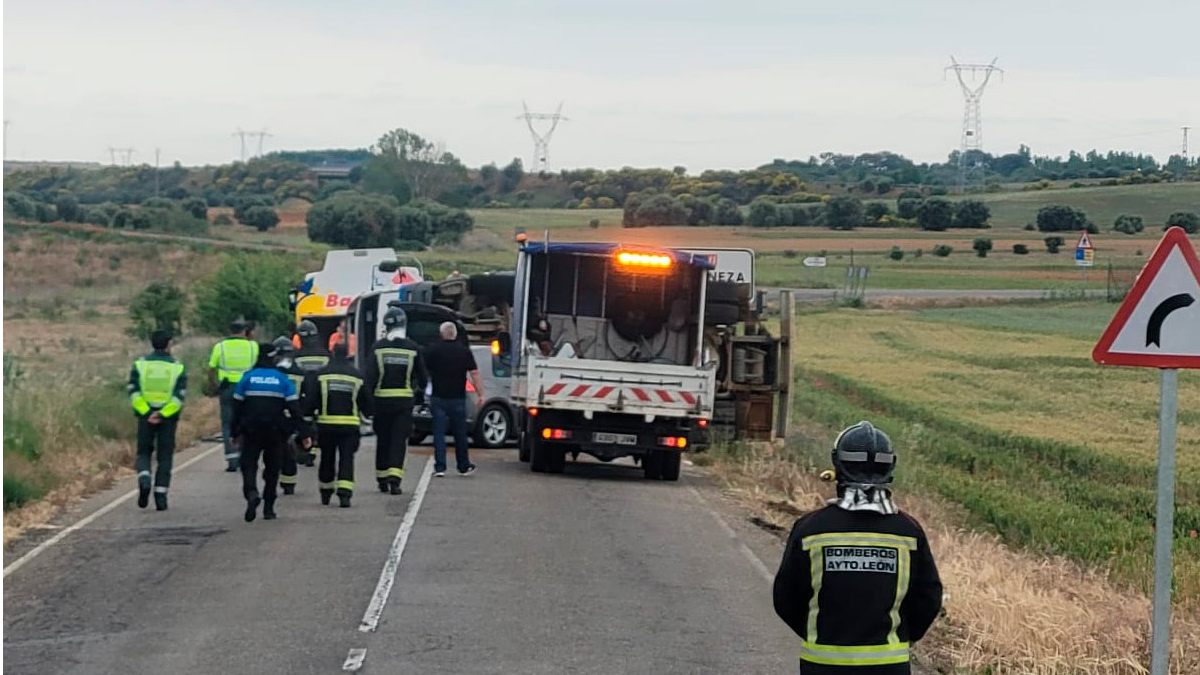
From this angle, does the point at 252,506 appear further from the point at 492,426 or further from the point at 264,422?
the point at 492,426

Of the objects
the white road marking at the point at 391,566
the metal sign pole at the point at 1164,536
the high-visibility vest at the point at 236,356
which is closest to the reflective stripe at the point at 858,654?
the metal sign pole at the point at 1164,536

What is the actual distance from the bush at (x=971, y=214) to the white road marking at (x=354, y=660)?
2111 inches

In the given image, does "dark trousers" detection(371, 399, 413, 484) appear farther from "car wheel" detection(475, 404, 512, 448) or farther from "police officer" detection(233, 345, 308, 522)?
"car wheel" detection(475, 404, 512, 448)

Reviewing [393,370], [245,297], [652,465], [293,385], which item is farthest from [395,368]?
[245,297]

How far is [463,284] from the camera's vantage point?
2711 cm

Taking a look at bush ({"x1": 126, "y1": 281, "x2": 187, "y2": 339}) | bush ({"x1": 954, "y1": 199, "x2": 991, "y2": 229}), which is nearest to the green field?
bush ({"x1": 954, "y1": 199, "x2": 991, "y2": 229})

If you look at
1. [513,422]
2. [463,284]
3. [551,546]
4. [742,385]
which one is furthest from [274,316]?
[551,546]

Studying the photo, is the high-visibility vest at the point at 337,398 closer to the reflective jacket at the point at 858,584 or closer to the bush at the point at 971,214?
the reflective jacket at the point at 858,584

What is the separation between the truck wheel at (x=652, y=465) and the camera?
20.1 m

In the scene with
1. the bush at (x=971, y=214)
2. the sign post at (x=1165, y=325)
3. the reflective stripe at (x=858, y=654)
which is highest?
the bush at (x=971, y=214)

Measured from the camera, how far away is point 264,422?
592 inches

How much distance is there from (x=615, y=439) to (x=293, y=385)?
5.33 meters

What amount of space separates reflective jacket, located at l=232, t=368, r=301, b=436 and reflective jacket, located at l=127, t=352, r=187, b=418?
698 mm

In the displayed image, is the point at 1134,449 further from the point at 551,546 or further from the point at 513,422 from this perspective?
the point at 551,546
